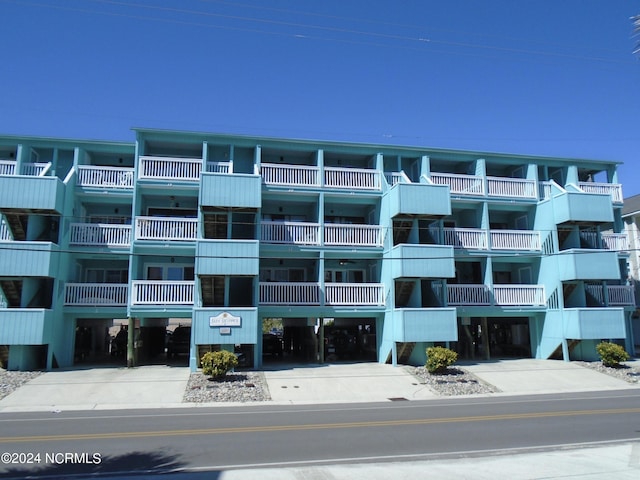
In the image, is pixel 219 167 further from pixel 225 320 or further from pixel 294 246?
pixel 225 320

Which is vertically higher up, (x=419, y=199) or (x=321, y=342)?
(x=419, y=199)

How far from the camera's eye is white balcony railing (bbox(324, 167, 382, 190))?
24656mm

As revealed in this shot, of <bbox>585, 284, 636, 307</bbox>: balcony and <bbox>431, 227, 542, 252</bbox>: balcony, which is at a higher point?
<bbox>431, 227, 542, 252</bbox>: balcony

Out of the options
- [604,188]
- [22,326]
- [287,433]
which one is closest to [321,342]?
[287,433]

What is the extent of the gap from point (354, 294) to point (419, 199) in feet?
17.2

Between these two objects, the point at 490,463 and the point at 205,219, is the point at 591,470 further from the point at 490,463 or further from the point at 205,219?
the point at 205,219

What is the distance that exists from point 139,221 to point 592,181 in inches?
972

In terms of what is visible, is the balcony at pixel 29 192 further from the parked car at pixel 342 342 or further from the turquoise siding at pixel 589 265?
the turquoise siding at pixel 589 265

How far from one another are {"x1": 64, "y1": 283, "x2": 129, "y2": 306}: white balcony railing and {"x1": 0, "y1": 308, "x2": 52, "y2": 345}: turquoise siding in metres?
1.95

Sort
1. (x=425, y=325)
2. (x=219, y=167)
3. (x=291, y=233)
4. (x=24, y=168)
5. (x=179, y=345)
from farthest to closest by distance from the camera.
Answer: (x=179, y=345), (x=219, y=167), (x=291, y=233), (x=24, y=168), (x=425, y=325)

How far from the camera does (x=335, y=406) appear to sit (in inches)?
646

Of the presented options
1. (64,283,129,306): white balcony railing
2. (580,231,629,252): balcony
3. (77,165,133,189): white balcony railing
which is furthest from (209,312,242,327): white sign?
(580,231,629,252): balcony

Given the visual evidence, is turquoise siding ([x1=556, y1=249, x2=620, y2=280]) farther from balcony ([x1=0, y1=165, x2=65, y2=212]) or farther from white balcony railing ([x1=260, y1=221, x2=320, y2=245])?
balcony ([x1=0, y1=165, x2=65, y2=212])

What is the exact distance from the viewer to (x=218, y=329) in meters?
21.0
